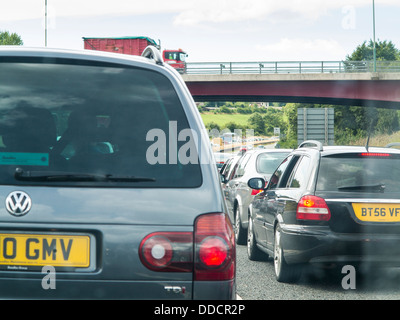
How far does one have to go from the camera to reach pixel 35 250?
2.86 metres

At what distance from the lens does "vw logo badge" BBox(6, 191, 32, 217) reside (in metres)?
2.87

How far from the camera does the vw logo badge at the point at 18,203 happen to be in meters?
2.87

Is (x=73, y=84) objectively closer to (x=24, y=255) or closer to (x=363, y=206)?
(x=24, y=255)

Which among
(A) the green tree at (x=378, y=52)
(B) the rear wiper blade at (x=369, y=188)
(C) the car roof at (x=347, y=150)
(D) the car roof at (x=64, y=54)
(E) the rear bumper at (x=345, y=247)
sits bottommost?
(E) the rear bumper at (x=345, y=247)

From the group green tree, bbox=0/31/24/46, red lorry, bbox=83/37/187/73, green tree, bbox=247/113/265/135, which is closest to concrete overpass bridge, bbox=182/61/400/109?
red lorry, bbox=83/37/187/73

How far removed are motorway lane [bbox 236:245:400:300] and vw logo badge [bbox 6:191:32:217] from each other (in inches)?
156

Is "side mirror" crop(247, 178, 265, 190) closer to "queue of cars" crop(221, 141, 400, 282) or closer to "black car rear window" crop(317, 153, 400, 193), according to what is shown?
"queue of cars" crop(221, 141, 400, 282)

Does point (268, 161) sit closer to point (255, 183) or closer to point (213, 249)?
point (255, 183)

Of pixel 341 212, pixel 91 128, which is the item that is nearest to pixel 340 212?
pixel 341 212

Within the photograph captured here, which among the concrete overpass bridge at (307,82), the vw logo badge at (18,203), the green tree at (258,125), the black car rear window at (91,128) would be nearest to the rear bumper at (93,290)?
the vw logo badge at (18,203)

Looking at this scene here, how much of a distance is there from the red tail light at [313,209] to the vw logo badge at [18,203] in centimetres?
448

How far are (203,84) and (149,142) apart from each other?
48.6 metres

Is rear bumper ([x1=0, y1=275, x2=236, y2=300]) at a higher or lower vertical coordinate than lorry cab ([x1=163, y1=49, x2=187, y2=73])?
lower

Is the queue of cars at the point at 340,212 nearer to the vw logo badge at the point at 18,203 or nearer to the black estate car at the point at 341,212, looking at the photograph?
the black estate car at the point at 341,212
